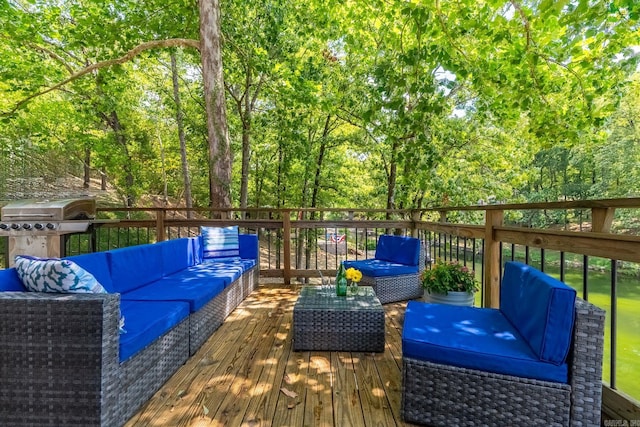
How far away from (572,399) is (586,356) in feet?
0.66

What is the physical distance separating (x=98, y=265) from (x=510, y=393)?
247cm

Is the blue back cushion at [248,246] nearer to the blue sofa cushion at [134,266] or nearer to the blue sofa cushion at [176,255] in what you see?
the blue sofa cushion at [176,255]

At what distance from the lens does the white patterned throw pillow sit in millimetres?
1577

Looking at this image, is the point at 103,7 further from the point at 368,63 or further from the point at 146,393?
the point at 146,393

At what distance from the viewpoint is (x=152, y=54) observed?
22.4 ft

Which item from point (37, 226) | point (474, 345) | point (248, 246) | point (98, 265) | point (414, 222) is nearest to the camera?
point (474, 345)

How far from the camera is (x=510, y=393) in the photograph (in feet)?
4.97

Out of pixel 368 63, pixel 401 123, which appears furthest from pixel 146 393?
pixel 368 63

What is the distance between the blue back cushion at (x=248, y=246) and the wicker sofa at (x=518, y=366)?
9.96 feet

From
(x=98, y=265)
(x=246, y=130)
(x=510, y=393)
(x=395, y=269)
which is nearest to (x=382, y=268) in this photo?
(x=395, y=269)

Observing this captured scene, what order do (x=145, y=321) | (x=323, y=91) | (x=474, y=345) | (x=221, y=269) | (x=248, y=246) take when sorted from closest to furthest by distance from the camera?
1. (x=474, y=345)
2. (x=145, y=321)
3. (x=221, y=269)
4. (x=248, y=246)
5. (x=323, y=91)

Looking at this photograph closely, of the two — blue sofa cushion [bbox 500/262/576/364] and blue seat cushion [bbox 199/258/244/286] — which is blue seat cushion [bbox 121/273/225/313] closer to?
blue seat cushion [bbox 199/258/244/286]

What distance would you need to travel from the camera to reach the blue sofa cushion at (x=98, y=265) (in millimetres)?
2119

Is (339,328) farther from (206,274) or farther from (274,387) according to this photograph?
(206,274)
